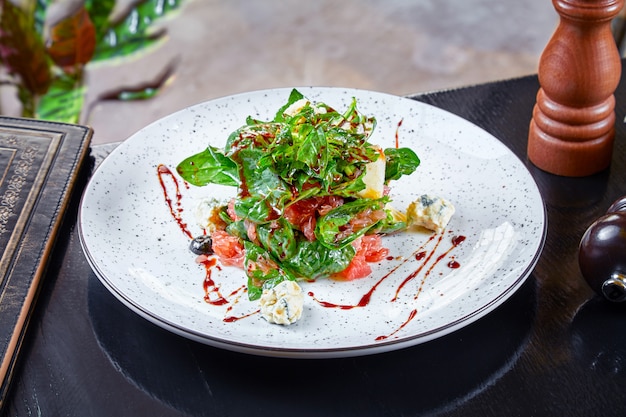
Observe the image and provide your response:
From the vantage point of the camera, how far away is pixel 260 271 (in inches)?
47.3

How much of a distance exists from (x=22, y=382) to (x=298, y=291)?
40 cm

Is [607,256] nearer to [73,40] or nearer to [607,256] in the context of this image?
[607,256]

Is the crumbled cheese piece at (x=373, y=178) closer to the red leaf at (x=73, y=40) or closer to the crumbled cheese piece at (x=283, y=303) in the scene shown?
the crumbled cheese piece at (x=283, y=303)

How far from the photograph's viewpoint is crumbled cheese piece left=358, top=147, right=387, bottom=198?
1.23m

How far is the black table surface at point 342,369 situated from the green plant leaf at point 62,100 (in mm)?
1151

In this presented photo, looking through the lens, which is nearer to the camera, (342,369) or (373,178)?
(342,369)

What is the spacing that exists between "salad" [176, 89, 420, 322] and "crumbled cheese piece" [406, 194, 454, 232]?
0.19ft

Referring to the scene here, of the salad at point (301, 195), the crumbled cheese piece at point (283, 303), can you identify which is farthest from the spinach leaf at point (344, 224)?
the crumbled cheese piece at point (283, 303)

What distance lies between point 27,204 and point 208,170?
0.34 meters

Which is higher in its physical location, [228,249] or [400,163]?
[400,163]

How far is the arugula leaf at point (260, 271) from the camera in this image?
1169mm

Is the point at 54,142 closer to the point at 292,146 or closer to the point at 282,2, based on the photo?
the point at 292,146

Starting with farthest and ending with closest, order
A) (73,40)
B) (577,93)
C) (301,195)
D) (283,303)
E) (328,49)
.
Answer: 1. (328,49)
2. (73,40)
3. (577,93)
4. (301,195)
5. (283,303)

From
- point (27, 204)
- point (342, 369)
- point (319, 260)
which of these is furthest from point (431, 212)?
point (27, 204)
